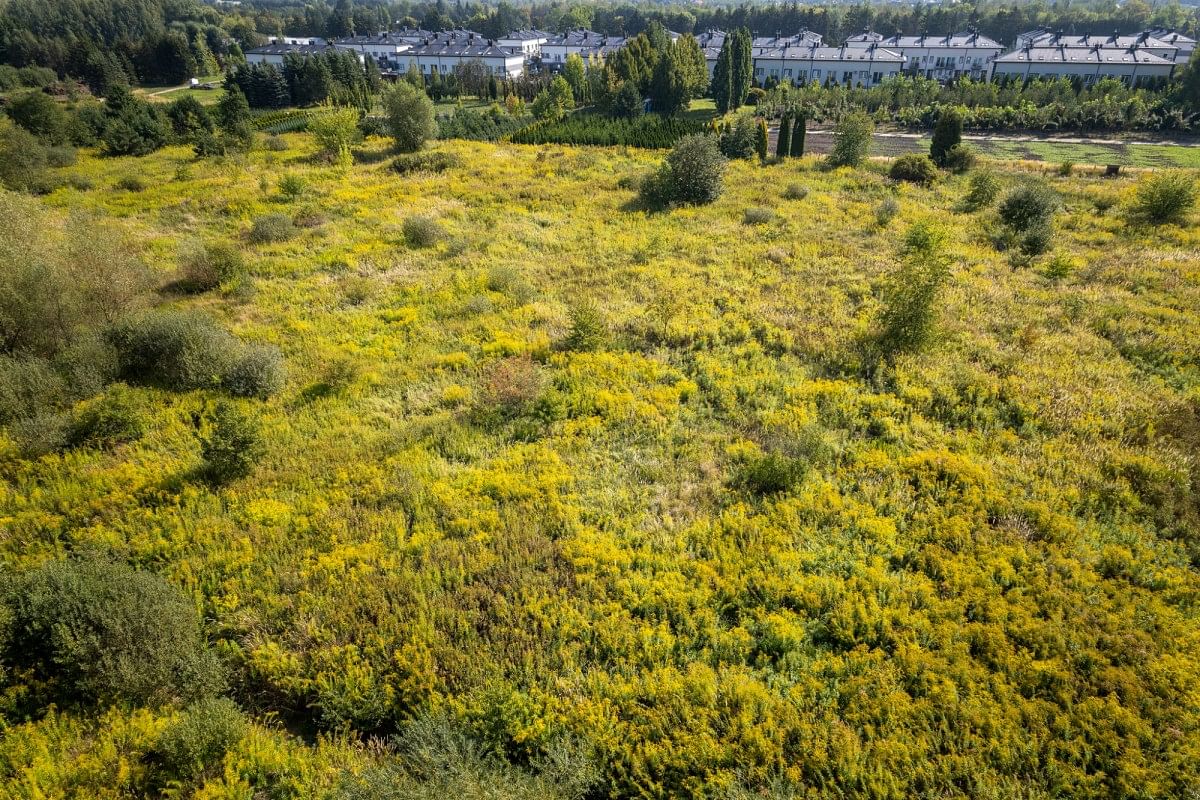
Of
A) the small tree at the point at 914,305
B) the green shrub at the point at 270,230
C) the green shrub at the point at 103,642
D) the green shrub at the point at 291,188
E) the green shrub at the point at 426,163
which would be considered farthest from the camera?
the green shrub at the point at 426,163

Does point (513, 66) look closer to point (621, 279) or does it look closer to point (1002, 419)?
point (621, 279)

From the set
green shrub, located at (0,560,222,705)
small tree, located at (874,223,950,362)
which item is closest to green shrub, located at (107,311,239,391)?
green shrub, located at (0,560,222,705)

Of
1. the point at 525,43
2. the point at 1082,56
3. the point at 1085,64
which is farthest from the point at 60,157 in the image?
the point at 1082,56

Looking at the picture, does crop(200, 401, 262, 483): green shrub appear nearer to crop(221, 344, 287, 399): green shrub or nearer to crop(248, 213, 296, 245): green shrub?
crop(221, 344, 287, 399): green shrub

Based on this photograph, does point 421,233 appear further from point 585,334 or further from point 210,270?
point 585,334

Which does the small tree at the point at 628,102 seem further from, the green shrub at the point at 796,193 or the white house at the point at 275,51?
the white house at the point at 275,51

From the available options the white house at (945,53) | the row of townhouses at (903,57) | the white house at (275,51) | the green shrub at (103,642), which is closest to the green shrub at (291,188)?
the green shrub at (103,642)
